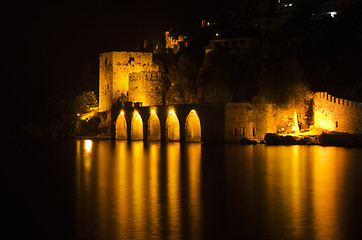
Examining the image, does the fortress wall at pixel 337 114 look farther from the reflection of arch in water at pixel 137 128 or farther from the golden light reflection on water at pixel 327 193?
the reflection of arch in water at pixel 137 128

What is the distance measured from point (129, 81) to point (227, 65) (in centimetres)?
1012

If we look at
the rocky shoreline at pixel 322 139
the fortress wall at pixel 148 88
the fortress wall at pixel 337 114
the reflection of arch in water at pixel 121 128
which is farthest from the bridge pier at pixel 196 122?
the fortress wall at pixel 148 88

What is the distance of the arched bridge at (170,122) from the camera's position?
3216 centimetres

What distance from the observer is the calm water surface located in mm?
8930

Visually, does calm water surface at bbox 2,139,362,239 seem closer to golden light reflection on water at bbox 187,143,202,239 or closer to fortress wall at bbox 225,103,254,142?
golden light reflection on water at bbox 187,143,202,239

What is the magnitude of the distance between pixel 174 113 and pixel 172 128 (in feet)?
6.04

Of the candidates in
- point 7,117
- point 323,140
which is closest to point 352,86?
point 323,140

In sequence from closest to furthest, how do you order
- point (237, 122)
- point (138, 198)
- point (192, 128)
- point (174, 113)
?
point (138, 198) < point (237, 122) < point (174, 113) < point (192, 128)

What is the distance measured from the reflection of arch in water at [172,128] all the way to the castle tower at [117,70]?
400 inches

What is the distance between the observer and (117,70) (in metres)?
45.2

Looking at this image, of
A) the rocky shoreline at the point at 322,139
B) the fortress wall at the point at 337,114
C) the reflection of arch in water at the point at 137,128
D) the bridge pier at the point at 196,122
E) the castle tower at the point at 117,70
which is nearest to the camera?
the rocky shoreline at the point at 322,139

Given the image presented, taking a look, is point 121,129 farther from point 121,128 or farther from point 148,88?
point 148,88

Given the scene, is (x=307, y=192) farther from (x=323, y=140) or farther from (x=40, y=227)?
(x=323, y=140)

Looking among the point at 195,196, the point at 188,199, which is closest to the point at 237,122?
the point at 195,196
